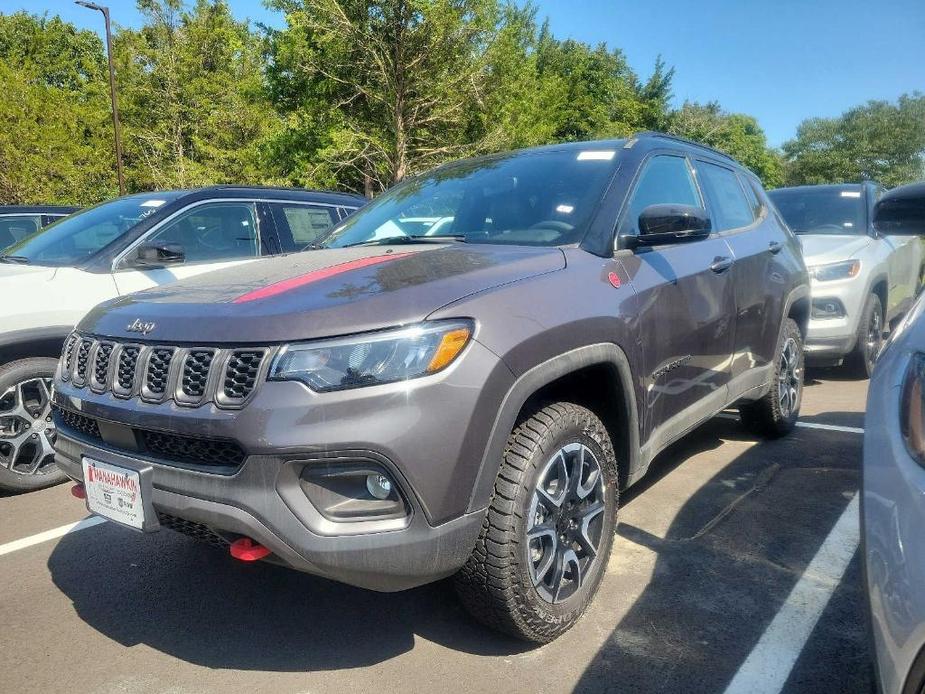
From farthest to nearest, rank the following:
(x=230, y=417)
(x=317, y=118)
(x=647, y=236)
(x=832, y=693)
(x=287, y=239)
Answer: (x=317, y=118), (x=287, y=239), (x=647, y=236), (x=832, y=693), (x=230, y=417)

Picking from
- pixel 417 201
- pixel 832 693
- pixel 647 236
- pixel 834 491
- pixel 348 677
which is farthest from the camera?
pixel 834 491

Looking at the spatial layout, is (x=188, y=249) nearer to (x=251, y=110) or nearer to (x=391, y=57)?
(x=391, y=57)

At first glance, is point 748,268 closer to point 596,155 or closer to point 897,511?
point 596,155

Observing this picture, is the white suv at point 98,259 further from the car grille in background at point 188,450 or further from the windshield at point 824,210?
the windshield at point 824,210

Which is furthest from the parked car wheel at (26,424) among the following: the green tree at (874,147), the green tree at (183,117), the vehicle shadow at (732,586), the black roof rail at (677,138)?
the green tree at (874,147)

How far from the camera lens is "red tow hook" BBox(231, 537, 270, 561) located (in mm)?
2127

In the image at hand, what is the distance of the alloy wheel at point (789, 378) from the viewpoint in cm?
472

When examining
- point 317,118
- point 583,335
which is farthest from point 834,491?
point 317,118

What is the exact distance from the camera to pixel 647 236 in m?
3.01

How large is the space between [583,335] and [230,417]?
1200 mm

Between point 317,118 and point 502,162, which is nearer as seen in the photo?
point 502,162

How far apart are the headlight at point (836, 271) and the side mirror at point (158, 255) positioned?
5178mm

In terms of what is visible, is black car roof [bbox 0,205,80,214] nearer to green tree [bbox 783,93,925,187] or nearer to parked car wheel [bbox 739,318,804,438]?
parked car wheel [bbox 739,318,804,438]

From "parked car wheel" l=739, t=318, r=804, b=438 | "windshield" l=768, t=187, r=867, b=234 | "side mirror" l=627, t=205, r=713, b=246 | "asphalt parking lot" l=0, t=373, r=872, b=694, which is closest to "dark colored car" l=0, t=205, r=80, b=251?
"asphalt parking lot" l=0, t=373, r=872, b=694
